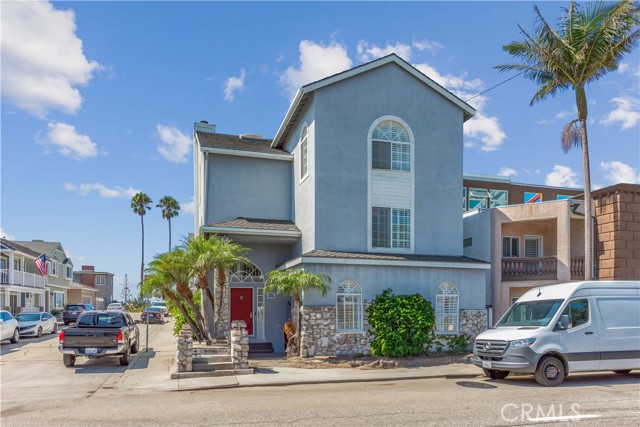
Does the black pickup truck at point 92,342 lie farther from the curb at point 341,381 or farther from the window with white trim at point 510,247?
the window with white trim at point 510,247

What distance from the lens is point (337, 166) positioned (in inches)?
727

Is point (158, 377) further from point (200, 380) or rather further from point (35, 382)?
point (35, 382)

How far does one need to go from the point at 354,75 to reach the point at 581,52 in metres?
7.71

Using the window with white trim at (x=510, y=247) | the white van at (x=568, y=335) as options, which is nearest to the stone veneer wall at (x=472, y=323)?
the white van at (x=568, y=335)

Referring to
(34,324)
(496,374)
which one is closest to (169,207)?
(34,324)

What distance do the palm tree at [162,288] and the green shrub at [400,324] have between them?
5.99 meters

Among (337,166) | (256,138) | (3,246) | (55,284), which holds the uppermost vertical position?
(256,138)

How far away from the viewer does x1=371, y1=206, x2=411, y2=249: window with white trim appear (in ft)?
62.1

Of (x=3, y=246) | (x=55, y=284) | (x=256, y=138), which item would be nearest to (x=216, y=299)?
(x=256, y=138)

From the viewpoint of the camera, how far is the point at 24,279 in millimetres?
39219

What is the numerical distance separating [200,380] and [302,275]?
15.3 ft

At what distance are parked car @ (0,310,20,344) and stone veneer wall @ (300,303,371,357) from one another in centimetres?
1481

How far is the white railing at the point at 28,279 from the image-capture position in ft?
123

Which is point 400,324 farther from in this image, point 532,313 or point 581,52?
point 581,52
